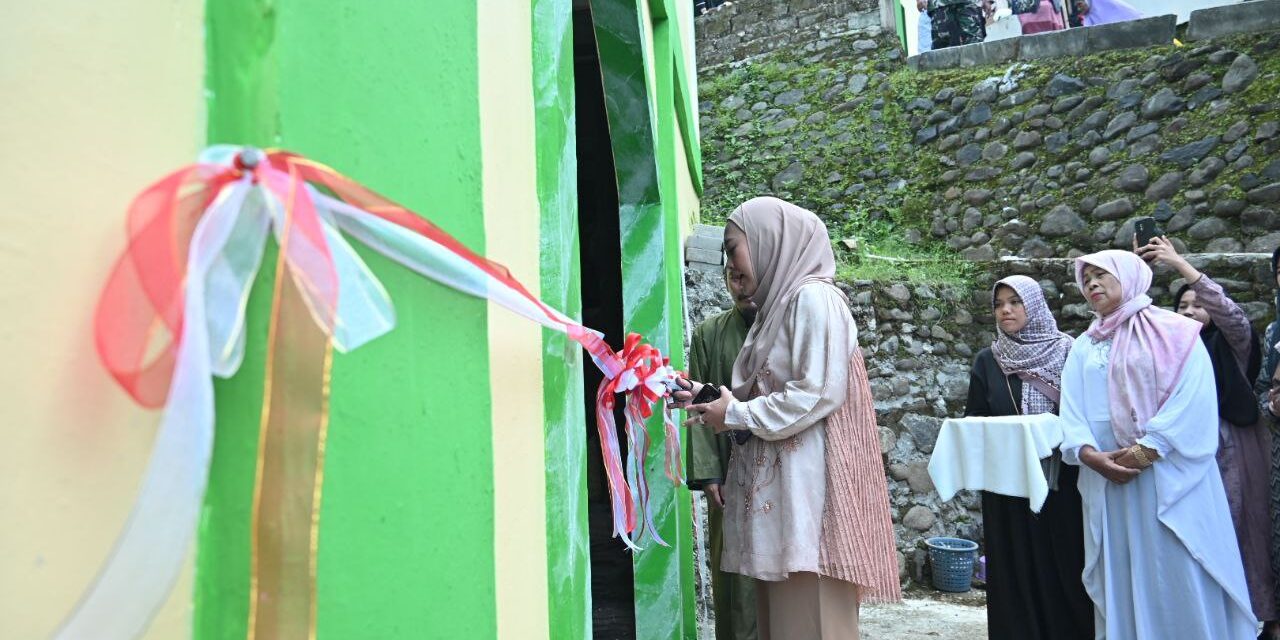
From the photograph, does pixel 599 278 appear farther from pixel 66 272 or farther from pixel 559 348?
pixel 66 272

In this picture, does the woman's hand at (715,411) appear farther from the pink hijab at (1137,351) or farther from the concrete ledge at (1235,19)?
the concrete ledge at (1235,19)

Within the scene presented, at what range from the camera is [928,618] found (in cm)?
485

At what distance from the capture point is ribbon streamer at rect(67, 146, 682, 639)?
2.00ft

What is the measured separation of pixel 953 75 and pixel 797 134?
1.72 meters

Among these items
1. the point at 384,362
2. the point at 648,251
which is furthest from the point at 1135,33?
the point at 384,362

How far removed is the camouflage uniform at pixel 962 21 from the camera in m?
9.77

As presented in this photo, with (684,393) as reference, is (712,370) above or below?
above

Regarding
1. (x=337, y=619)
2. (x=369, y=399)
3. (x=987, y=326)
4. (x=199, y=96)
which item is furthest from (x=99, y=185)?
(x=987, y=326)

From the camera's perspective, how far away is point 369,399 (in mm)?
861

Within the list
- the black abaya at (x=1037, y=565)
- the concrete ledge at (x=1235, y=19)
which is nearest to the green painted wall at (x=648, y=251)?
the black abaya at (x=1037, y=565)

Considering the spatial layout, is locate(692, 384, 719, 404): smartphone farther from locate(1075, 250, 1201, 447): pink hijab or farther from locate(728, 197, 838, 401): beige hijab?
locate(1075, 250, 1201, 447): pink hijab

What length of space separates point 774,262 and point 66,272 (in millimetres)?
2344

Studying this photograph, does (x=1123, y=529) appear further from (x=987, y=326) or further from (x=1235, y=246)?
(x=1235, y=246)

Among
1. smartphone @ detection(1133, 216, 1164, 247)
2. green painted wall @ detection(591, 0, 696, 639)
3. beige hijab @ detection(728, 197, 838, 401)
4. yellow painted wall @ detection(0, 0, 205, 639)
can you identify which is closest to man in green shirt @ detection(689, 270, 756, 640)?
green painted wall @ detection(591, 0, 696, 639)
